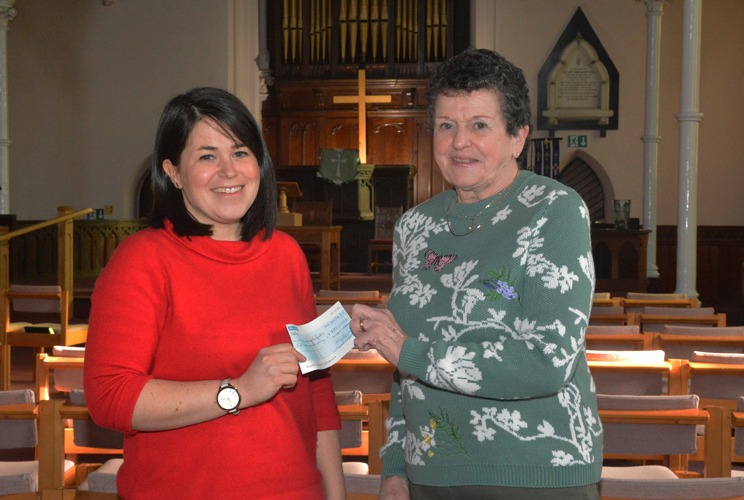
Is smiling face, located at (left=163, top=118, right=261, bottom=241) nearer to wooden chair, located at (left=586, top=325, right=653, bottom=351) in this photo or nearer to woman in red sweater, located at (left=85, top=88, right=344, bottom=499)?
woman in red sweater, located at (left=85, top=88, right=344, bottom=499)

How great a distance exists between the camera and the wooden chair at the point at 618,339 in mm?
4797

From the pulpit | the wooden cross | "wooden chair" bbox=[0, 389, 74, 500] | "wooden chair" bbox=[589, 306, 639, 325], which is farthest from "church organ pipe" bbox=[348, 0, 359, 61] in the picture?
"wooden chair" bbox=[0, 389, 74, 500]

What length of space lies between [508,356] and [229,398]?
19.4 inches

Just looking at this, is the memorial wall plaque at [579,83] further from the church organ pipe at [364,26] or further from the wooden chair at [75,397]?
the wooden chair at [75,397]

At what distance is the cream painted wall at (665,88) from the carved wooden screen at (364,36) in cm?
193

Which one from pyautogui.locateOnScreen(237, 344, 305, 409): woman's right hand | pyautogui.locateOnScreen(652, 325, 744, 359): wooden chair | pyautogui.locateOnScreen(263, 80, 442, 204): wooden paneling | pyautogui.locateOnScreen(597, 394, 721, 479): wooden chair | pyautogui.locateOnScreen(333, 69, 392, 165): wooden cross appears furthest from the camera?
pyautogui.locateOnScreen(263, 80, 442, 204): wooden paneling

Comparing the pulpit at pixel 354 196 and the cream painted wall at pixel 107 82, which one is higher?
the cream painted wall at pixel 107 82

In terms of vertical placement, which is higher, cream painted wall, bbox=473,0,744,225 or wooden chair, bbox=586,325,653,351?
cream painted wall, bbox=473,0,744,225

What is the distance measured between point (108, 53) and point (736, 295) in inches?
410

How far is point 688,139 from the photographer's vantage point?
960 centimetres

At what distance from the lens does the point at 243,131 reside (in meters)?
1.77

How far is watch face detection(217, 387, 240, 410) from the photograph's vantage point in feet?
5.21

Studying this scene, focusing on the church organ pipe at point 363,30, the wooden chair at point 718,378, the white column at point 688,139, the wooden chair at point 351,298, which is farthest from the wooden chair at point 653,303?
the church organ pipe at point 363,30

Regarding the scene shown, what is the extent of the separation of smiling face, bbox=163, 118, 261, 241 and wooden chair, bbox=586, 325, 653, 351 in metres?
3.38
